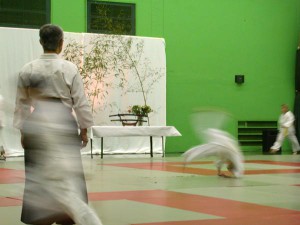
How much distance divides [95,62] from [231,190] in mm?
10673

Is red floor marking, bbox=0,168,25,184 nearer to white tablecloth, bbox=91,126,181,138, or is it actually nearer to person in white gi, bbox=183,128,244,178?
person in white gi, bbox=183,128,244,178

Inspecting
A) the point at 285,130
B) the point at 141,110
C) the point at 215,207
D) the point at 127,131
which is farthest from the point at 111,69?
the point at 215,207

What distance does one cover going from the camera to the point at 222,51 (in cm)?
2234

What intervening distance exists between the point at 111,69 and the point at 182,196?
11598mm

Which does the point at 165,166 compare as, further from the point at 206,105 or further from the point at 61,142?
the point at 61,142

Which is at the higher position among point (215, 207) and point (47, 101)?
point (47, 101)

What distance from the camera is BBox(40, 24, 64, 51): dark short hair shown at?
5.13 meters

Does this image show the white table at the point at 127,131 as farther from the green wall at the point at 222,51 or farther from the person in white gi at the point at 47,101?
the person in white gi at the point at 47,101

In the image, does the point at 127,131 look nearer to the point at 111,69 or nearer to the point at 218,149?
the point at 111,69

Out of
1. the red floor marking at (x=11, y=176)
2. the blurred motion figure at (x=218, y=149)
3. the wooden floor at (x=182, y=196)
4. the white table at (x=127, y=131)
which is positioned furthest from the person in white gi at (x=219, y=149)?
the white table at (x=127, y=131)

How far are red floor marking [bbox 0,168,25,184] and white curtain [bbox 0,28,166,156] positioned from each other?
530 centimetres

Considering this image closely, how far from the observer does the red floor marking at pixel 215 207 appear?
600cm

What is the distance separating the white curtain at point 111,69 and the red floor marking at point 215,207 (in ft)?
33.5

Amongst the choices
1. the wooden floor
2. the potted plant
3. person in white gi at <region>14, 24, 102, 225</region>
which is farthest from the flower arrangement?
person in white gi at <region>14, 24, 102, 225</region>
